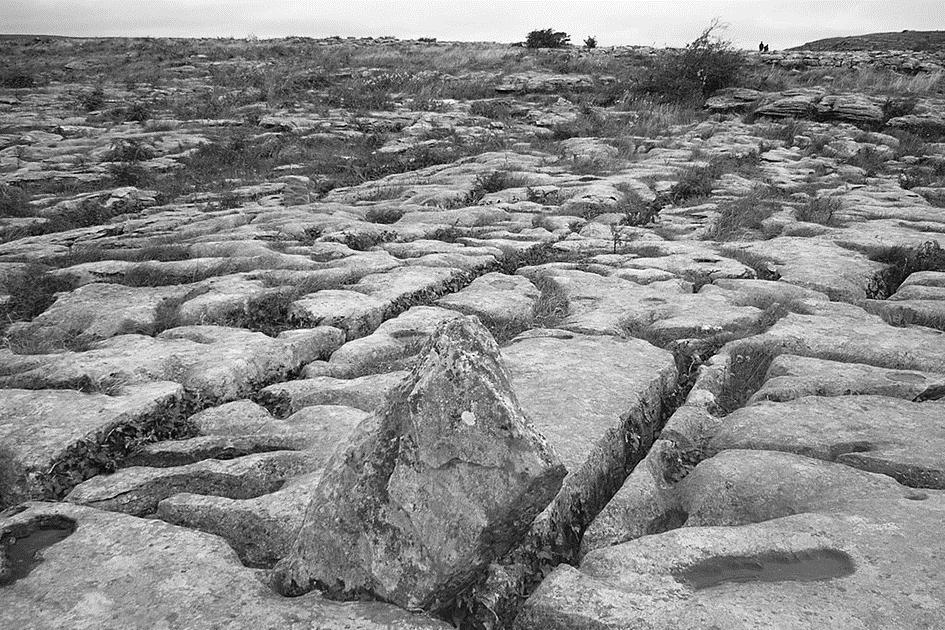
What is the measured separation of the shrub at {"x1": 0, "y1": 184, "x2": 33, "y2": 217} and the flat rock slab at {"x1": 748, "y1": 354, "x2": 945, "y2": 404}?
14982 mm

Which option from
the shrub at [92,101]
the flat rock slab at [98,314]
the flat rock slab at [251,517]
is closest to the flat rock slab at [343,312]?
the flat rock slab at [98,314]

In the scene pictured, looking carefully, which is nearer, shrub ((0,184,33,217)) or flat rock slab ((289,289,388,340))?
flat rock slab ((289,289,388,340))

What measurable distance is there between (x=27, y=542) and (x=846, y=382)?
18.4 ft

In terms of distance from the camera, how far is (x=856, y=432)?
4.09 meters

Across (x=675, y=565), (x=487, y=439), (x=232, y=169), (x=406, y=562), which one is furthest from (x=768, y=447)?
(x=232, y=169)

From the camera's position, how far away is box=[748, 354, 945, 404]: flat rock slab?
4.68m

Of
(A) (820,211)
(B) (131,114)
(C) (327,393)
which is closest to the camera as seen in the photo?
(C) (327,393)

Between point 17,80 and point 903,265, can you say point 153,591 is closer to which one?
point 903,265

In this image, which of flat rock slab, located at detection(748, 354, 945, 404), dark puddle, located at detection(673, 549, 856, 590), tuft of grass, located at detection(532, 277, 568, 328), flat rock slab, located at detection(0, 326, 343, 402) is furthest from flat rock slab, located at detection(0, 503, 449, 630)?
tuft of grass, located at detection(532, 277, 568, 328)

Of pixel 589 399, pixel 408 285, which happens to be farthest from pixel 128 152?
pixel 589 399

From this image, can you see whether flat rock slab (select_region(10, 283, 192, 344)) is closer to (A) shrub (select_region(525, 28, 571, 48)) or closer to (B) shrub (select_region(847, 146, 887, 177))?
(B) shrub (select_region(847, 146, 887, 177))

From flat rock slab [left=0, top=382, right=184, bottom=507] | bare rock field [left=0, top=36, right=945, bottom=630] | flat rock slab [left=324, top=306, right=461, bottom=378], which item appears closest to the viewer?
bare rock field [left=0, top=36, right=945, bottom=630]

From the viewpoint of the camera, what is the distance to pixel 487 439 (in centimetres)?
264

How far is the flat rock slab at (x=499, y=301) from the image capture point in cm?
686
